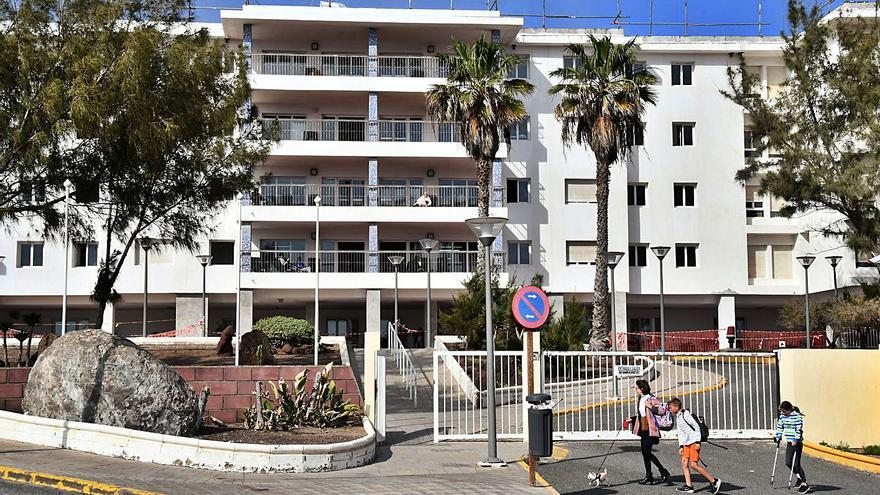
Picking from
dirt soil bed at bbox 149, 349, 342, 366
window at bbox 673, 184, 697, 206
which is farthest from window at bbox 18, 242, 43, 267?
window at bbox 673, 184, 697, 206

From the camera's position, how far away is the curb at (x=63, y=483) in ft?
36.5

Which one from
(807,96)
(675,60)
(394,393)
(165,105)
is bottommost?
(394,393)

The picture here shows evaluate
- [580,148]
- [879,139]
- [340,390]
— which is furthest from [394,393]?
[580,148]

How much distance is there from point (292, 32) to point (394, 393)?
70.7 ft

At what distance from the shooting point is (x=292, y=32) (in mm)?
40250

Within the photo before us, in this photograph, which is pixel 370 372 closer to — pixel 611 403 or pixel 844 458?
pixel 611 403

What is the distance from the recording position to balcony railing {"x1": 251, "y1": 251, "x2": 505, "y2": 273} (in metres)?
37.8

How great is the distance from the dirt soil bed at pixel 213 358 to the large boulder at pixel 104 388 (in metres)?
8.85

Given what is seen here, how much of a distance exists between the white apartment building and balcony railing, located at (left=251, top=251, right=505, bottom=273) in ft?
0.29

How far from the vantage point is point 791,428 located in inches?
516

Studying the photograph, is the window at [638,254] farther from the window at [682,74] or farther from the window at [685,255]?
the window at [682,74]

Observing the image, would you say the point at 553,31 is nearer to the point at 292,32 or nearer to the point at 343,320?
the point at 292,32

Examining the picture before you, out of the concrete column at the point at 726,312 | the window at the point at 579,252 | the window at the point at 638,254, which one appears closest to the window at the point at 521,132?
the window at the point at 579,252

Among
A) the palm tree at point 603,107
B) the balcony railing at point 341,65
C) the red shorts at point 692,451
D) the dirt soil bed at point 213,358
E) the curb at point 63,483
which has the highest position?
the balcony railing at point 341,65
